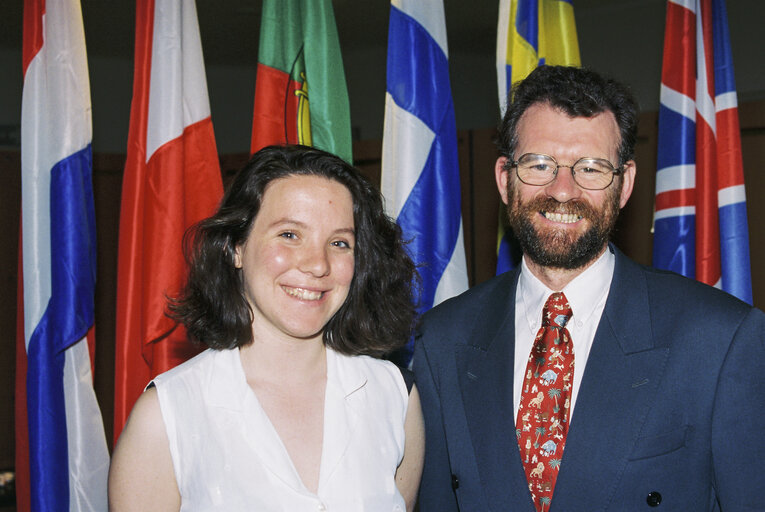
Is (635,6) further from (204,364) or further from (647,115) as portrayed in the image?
(204,364)

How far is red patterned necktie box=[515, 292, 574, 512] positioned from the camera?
5.24ft

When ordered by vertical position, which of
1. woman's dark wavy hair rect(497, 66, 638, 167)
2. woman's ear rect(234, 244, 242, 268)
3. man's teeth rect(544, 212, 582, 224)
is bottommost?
woman's ear rect(234, 244, 242, 268)

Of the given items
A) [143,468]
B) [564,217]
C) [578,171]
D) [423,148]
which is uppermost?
[423,148]

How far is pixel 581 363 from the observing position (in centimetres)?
166

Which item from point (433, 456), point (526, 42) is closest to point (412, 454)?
point (433, 456)

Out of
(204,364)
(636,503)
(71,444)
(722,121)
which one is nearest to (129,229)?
(71,444)

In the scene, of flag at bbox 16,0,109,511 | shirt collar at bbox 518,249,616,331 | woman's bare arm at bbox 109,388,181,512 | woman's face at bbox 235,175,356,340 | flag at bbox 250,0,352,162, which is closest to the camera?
woman's bare arm at bbox 109,388,181,512

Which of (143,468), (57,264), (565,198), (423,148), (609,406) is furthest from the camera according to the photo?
(423,148)

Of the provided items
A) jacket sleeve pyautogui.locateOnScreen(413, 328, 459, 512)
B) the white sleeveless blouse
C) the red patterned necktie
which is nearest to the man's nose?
the red patterned necktie

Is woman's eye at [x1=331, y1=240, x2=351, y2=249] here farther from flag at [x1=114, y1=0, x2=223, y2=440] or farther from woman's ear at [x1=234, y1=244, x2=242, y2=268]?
flag at [x1=114, y1=0, x2=223, y2=440]

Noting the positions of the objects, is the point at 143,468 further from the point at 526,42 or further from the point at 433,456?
the point at 526,42

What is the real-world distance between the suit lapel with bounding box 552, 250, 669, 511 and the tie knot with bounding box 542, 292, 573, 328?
8cm

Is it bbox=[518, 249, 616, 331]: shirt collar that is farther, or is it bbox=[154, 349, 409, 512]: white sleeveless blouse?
bbox=[518, 249, 616, 331]: shirt collar

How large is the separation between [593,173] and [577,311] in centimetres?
32
